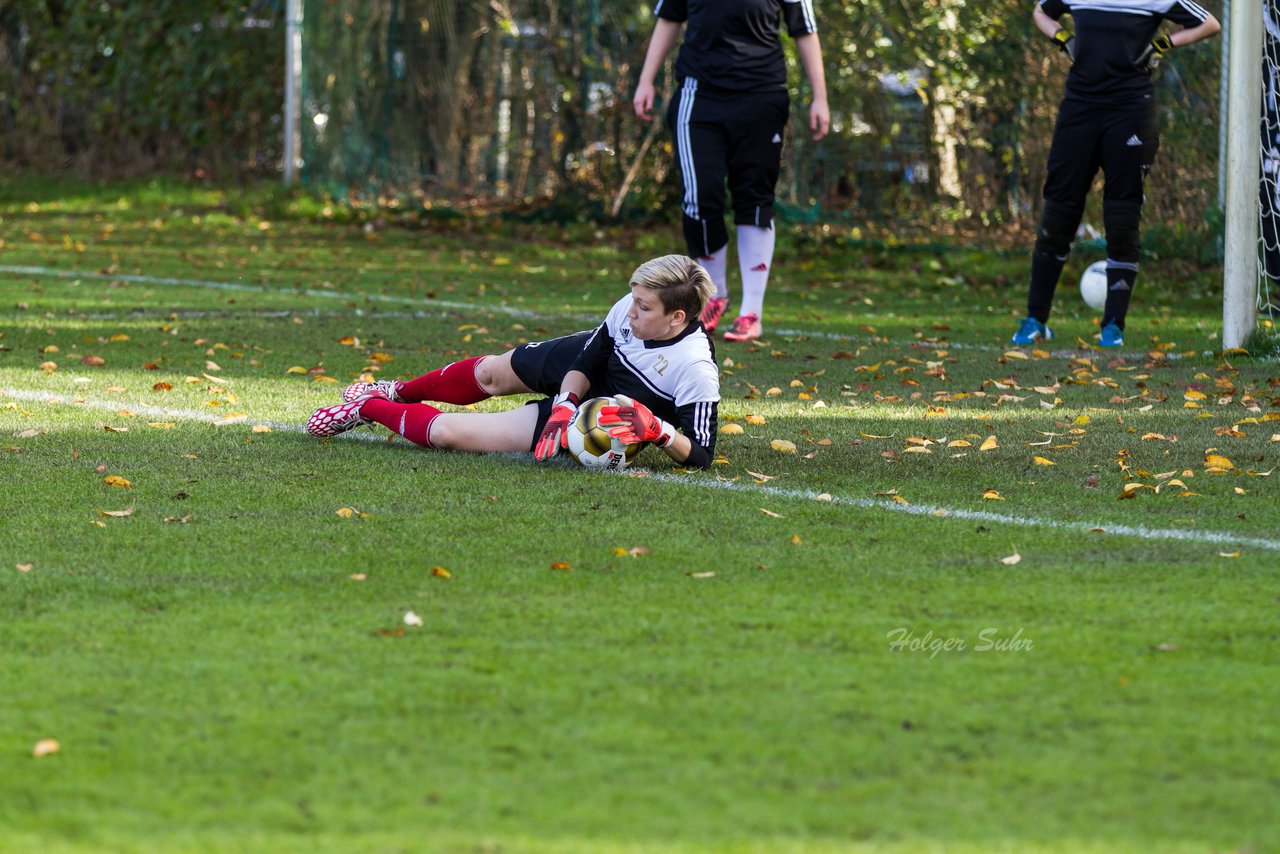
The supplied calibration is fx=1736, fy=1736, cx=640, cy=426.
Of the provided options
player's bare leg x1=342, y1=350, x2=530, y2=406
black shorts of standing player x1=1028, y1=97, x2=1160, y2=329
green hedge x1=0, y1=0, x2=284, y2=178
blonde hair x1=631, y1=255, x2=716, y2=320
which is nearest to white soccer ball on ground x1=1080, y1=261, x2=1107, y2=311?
black shorts of standing player x1=1028, y1=97, x2=1160, y2=329

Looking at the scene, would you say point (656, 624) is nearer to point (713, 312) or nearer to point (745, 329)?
point (713, 312)

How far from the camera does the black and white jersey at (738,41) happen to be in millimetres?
9117

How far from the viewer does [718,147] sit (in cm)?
918

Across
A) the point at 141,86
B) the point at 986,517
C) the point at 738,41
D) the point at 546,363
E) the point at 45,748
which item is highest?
the point at 141,86

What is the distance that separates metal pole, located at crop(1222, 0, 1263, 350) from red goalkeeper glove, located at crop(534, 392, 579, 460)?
14.2 feet

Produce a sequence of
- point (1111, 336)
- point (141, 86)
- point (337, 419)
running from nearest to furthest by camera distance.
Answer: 1. point (337, 419)
2. point (1111, 336)
3. point (141, 86)

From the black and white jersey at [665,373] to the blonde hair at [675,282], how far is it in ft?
0.37

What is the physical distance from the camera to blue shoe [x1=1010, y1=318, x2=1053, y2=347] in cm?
907

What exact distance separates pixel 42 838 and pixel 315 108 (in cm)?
1606

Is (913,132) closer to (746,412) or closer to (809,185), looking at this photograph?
(809,185)

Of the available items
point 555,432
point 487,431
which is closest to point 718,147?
point 487,431

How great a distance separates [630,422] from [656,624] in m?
1.60

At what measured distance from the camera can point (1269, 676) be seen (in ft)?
10.6

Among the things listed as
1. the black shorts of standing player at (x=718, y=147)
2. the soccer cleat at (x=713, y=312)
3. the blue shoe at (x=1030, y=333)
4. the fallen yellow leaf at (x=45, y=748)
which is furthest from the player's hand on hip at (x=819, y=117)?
the fallen yellow leaf at (x=45, y=748)
